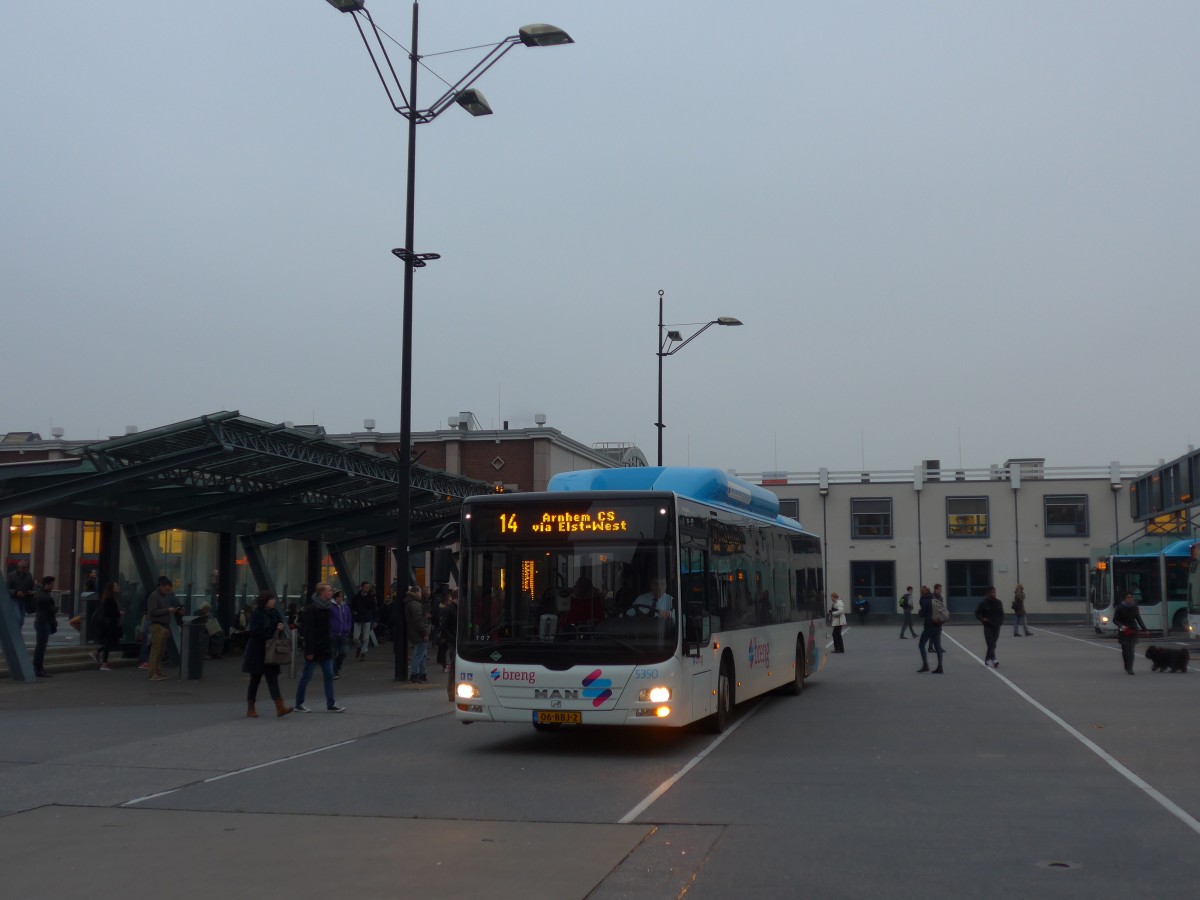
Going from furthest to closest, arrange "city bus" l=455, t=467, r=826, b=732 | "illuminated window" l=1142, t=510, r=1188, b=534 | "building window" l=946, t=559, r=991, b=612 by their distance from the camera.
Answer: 1. "building window" l=946, t=559, r=991, b=612
2. "illuminated window" l=1142, t=510, r=1188, b=534
3. "city bus" l=455, t=467, r=826, b=732

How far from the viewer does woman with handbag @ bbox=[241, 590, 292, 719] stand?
53.9 ft

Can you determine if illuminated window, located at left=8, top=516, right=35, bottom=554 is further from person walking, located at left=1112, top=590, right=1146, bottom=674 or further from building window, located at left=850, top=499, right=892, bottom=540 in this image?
person walking, located at left=1112, top=590, right=1146, bottom=674

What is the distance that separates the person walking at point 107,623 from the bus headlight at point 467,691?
44.6 ft

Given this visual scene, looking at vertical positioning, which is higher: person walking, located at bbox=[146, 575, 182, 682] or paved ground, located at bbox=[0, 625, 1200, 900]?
person walking, located at bbox=[146, 575, 182, 682]

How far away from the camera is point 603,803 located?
10117 mm

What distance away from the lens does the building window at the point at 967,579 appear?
6588cm

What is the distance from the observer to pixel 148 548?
2597 cm

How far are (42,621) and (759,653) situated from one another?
41.7ft

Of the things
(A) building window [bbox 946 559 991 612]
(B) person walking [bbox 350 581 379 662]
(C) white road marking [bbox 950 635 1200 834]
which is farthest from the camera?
(A) building window [bbox 946 559 991 612]

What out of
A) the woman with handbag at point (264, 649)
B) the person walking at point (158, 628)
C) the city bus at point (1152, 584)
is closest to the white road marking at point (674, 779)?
the woman with handbag at point (264, 649)

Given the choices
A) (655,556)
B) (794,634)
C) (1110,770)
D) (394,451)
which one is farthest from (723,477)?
(394,451)

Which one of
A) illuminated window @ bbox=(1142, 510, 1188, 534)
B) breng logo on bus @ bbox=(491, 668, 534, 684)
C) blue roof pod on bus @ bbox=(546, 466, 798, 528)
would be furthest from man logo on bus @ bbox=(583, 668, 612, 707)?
illuminated window @ bbox=(1142, 510, 1188, 534)

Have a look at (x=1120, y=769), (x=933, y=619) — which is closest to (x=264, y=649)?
(x=1120, y=769)

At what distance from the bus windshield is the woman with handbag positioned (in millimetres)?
4271
